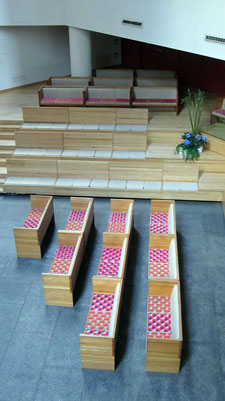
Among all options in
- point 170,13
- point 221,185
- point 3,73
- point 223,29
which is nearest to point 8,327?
point 221,185

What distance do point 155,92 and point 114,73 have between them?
2.28 meters

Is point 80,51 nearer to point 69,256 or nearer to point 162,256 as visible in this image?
point 69,256

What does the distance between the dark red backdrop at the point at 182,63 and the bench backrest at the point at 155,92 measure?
2193 millimetres

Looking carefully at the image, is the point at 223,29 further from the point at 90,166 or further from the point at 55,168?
the point at 55,168

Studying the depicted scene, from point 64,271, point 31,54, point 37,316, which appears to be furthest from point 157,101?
point 37,316

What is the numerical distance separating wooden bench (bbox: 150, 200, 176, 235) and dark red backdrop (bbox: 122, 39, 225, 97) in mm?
6148

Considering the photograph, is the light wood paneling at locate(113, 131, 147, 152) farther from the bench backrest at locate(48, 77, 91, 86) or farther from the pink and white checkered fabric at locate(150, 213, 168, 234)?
the bench backrest at locate(48, 77, 91, 86)

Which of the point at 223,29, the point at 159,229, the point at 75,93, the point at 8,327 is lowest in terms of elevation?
the point at 8,327

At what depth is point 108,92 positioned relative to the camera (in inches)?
460

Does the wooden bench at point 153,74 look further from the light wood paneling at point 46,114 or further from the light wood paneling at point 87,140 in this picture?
the light wood paneling at point 87,140

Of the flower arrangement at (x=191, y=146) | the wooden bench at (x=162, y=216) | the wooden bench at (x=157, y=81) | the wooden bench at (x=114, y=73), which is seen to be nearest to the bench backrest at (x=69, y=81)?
the wooden bench at (x=114, y=73)

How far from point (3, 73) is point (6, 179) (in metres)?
4.88

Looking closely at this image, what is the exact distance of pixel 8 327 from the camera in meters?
6.51

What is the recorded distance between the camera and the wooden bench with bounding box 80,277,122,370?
220 inches
